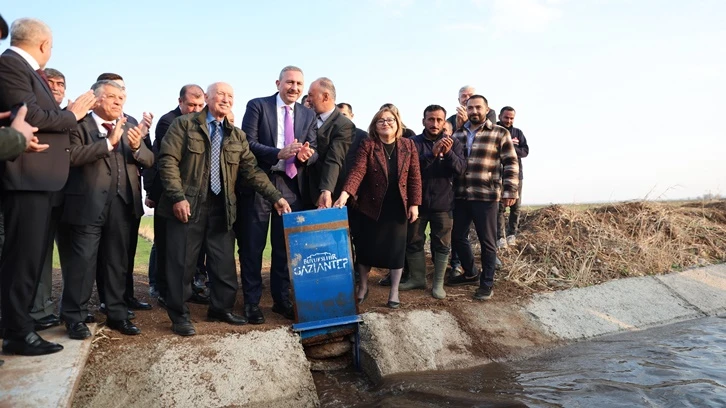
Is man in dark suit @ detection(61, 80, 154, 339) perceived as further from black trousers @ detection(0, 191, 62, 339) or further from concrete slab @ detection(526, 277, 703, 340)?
concrete slab @ detection(526, 277, 703, 340)

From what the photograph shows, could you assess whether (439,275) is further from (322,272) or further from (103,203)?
(103,203)

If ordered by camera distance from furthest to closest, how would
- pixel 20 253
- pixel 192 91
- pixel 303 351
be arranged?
pixel 192 91 → pixel 303 351 → pixel 20 253

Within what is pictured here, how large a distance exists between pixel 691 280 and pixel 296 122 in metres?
6.24

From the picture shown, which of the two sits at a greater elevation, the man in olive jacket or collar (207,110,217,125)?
collar (207,110,217,125)

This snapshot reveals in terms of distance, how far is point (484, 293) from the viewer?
20.7 ft

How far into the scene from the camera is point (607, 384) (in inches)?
177

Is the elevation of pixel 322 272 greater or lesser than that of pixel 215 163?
lesser

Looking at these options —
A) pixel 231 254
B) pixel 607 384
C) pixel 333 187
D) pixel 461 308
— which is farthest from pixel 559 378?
pixel 231 254

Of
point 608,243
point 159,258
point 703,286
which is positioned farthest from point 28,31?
point 703,286

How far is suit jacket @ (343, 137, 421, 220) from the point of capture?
18.7 feet

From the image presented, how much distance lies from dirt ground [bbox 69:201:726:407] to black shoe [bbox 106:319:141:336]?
0.19ft

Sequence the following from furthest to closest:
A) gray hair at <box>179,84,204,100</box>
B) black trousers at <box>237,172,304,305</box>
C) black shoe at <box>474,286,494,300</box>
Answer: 1. black shoe at <box>474,286,494,300</box>
2. gray hair at <box>179,84,204,100</box>
3. black trousers at <box>237,172,304,305</box>

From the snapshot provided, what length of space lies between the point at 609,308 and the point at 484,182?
89.8 inches

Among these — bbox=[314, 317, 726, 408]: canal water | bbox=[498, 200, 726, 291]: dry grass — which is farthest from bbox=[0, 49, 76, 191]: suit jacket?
bbox=[498, 200, 726, 291]: dry grass
